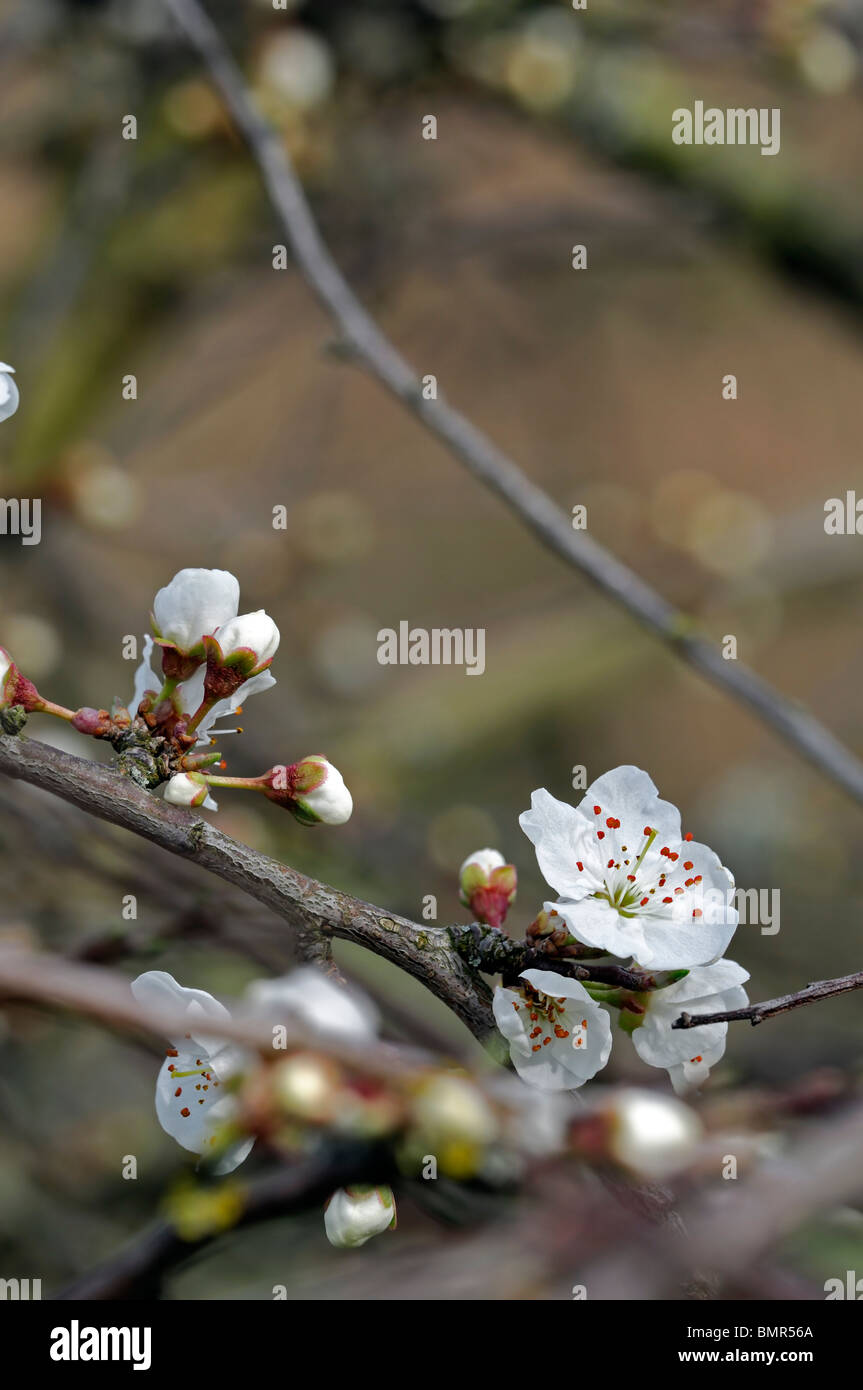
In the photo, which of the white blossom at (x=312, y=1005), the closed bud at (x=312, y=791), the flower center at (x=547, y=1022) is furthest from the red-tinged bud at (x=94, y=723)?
the flower center at (x=547, y=1022)

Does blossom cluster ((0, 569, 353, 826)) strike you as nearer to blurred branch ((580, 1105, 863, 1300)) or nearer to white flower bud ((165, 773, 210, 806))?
white flower bud ((165, 773, 210, 806))

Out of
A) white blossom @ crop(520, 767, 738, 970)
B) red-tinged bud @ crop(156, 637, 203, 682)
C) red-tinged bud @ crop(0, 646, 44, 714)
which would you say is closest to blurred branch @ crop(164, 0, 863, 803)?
white blossom @ crop(520, 767, 738, 970)

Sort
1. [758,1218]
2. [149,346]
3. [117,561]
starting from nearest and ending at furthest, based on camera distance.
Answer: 1. [758,1218]
2. [149,346]
3. [117,561]

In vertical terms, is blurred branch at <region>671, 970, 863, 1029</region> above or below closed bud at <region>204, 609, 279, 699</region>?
below

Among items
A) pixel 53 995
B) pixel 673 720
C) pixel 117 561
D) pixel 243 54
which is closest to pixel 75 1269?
pixel 53 995

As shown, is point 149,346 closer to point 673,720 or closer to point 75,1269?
point 75,1269

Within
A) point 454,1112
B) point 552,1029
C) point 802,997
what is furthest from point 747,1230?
point 552,1029

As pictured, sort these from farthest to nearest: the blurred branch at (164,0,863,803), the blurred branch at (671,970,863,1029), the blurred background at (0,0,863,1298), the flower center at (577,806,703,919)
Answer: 1. the blurred background at (0,0,863,1298)
2. the blurred branch at (164,0,863,803)
3. the flower center at (577,806,703,919)
4. the blurred branch at (671,970,863,1029)
